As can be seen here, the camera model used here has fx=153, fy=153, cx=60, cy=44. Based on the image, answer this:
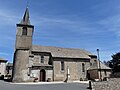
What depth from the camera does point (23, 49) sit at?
109 ft

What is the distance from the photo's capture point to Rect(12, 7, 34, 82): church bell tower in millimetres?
31452

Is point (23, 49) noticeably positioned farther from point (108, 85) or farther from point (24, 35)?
point (108, 85)

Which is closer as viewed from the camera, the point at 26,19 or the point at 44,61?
the point at 44,61

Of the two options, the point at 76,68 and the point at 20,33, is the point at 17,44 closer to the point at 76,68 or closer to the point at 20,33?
the point at 20,33

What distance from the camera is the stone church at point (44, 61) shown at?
32.9 m

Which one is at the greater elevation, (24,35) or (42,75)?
(24,35)

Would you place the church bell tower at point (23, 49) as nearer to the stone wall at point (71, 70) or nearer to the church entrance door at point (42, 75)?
the church entrance door at point (42, 75)

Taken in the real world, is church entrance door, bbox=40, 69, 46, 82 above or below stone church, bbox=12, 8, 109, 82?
below

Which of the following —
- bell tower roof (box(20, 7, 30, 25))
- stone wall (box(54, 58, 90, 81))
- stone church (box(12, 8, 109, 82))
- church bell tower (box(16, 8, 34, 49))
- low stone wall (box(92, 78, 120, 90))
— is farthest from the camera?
bell tower roof (box(20, 7, 30, 25))

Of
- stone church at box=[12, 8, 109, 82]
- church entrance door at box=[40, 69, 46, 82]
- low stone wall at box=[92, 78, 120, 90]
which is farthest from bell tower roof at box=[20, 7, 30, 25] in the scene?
low stone wall at box=[92, 78, 120, 90]

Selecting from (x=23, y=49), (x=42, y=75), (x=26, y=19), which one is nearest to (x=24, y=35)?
(x=26, y=19)

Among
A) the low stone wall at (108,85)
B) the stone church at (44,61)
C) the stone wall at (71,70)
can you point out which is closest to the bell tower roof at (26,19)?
the stone church at (44,61)

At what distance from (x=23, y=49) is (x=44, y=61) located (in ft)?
23.5

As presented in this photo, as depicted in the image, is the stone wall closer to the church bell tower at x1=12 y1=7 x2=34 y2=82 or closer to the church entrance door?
the church entrance door
